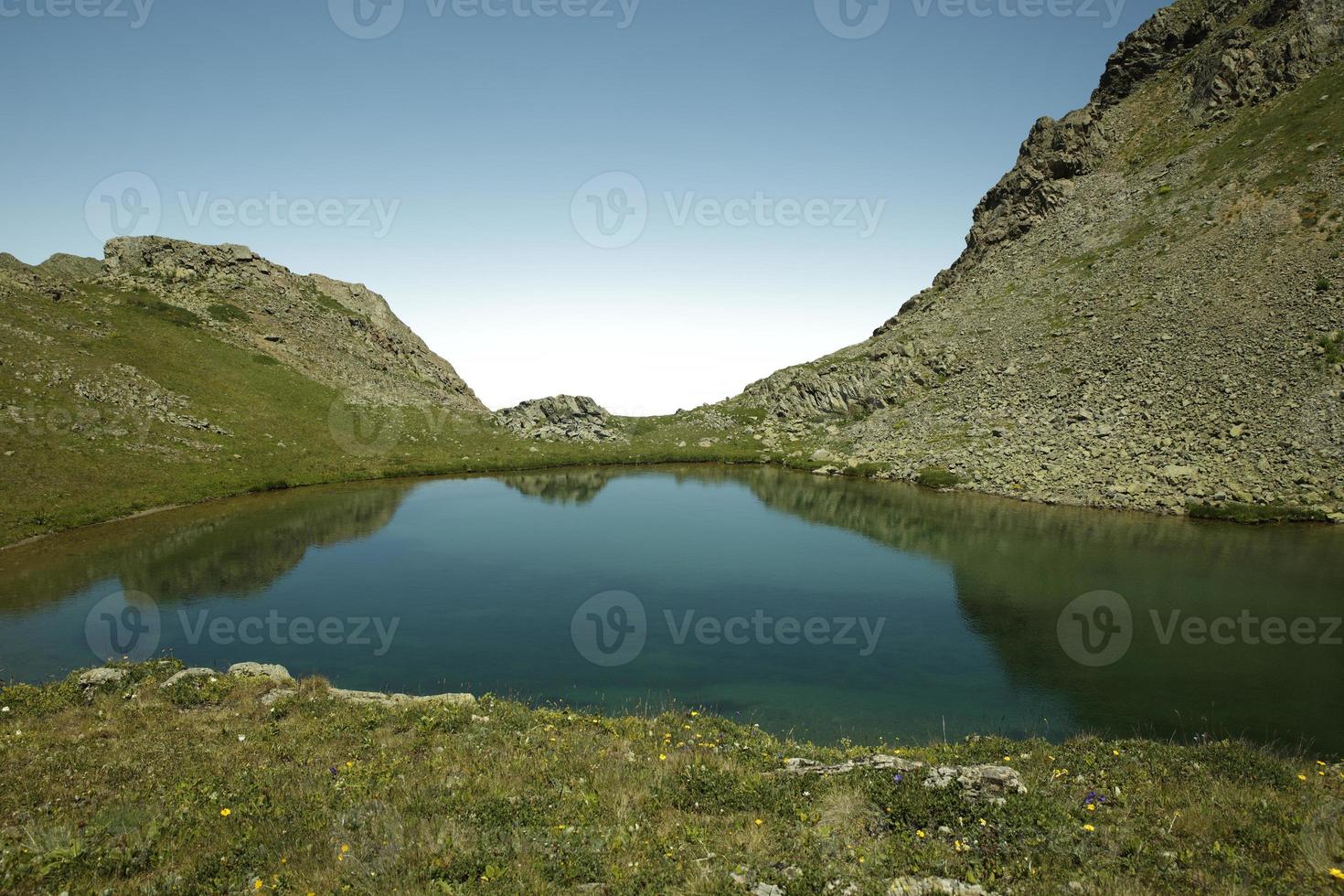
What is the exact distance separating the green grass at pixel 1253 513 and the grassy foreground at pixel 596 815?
4722 centimetres

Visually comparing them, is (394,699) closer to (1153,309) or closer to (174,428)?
(174,428)

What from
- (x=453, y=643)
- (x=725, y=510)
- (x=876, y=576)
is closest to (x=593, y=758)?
(x=453, y=643)

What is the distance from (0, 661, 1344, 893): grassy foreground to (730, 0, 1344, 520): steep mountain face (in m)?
54.1

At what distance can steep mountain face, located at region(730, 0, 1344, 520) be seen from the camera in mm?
58750

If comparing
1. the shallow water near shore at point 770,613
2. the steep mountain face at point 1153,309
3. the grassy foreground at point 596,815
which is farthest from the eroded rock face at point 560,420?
the grassy foreground at point 596,815

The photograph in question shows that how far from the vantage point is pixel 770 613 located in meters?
35.4

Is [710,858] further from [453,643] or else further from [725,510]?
[725,510]

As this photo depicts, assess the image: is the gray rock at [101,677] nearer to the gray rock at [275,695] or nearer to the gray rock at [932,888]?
the gray rock at [275,695]

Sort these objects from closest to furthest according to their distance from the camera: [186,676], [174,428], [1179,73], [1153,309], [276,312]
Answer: [186,676] → [174,428] → [1153,309] → [1179,73] → [276,312]

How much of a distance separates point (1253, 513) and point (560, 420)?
96.4 metres

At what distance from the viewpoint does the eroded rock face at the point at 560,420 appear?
371ft

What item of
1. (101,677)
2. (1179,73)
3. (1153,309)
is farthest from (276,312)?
(1179,73)

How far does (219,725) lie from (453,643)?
13.9m

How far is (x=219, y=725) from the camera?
1725cm
